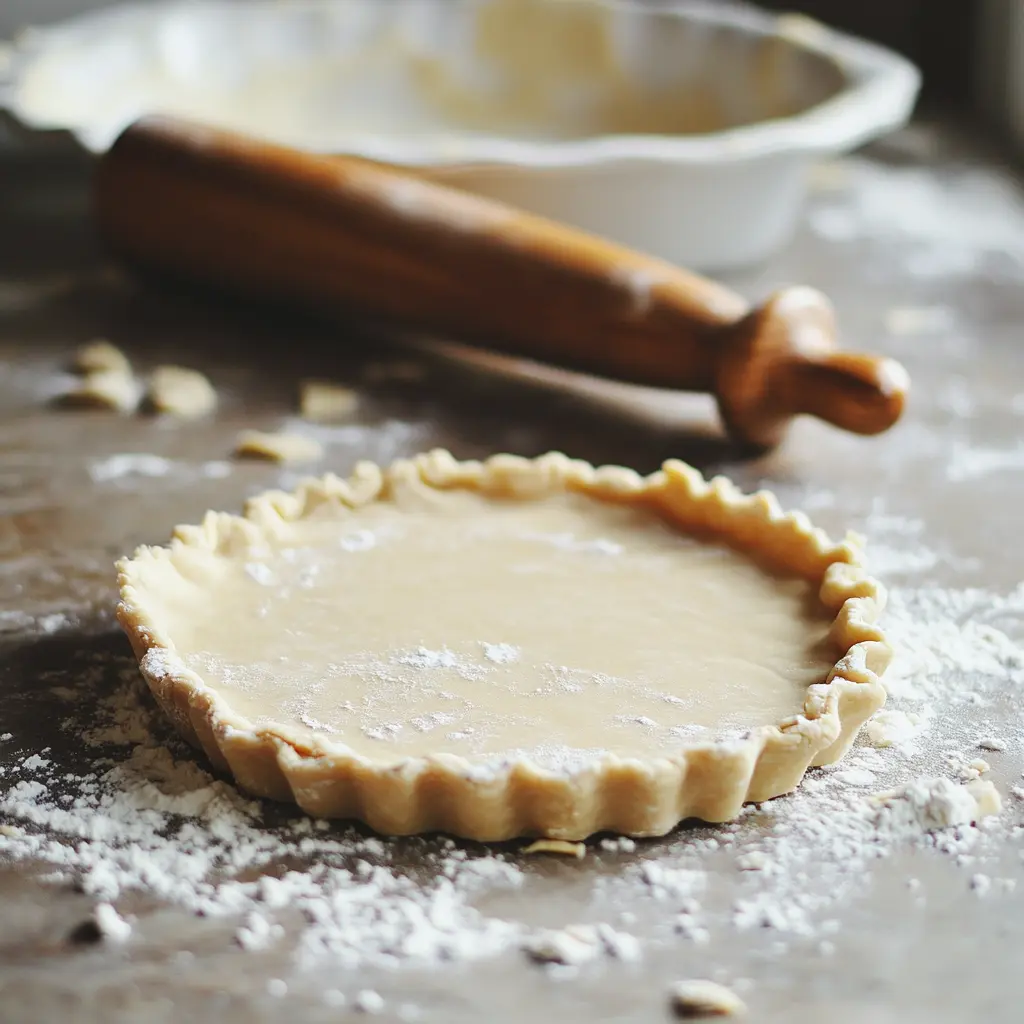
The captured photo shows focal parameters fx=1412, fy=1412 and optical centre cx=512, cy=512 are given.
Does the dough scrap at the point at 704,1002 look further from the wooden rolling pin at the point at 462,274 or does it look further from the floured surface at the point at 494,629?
the wooden rolling pin at the point at 462,274

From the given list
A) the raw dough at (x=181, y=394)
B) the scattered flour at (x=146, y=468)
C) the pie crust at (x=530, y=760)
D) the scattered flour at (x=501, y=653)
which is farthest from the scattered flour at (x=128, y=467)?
the scattered flour at (x=501, y=653)

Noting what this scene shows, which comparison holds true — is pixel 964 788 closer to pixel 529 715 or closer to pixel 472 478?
pixel 529 715

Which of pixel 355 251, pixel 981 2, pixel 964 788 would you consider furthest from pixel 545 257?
pixel 981 2

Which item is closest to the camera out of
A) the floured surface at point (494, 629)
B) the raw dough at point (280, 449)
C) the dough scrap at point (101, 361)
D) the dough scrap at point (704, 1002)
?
the dough scrap at point (704, 1002)

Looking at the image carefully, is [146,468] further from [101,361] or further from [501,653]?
[501,653]

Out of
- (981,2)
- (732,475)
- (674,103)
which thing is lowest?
(732,475)

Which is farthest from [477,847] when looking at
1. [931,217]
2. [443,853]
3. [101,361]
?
[931,217]
